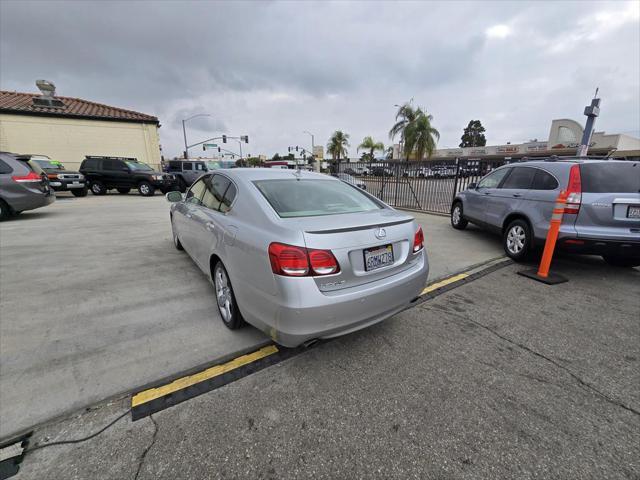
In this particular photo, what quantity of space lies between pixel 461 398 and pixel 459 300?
66.6 inches

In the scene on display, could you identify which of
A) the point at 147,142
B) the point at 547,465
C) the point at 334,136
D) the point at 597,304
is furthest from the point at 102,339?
the point at 334,136

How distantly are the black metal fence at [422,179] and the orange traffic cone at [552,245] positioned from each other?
5121 mm

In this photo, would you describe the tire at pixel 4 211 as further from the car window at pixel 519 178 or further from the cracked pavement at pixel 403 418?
the car window at pixel 519 178

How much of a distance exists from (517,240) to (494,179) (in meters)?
1.59

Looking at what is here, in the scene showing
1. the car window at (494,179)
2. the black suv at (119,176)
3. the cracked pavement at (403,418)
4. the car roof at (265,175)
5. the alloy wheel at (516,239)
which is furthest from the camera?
the black suv at (119,176)

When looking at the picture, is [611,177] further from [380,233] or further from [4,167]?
[4,167]

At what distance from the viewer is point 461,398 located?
2.03 metres

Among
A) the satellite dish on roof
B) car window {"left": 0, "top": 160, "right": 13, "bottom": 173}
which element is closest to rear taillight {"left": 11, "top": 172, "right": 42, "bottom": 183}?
car window {"left": 0, "top": 160, "right": 13, "bottom": 173}

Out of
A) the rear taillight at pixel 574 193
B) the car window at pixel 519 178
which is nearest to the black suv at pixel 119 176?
the car window at pixel 519 178

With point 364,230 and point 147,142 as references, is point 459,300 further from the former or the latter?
point 147,142

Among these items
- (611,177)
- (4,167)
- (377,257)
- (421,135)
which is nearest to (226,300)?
(377,257)

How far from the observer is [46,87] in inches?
781

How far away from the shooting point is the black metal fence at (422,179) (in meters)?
9.16

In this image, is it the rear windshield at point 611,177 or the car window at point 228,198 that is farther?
the rear windshield at point 611,177
